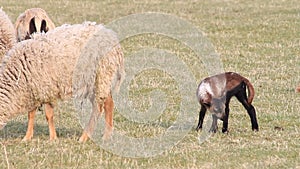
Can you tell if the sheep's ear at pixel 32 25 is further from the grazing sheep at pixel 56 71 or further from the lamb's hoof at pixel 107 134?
the lamb's hoof at pixel 107 134

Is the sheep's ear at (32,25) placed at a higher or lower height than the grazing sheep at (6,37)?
lower

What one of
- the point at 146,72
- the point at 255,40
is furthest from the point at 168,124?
the point at 255,40

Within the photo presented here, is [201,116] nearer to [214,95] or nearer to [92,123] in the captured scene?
[214,95]

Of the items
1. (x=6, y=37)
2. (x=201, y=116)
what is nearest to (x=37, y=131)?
(x=6, y=37)

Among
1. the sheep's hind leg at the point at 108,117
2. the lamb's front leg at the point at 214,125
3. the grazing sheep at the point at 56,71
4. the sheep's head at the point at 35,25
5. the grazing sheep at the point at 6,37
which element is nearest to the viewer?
the grazing sheep at the point at 56,71

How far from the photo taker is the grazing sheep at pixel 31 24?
14.0 metres

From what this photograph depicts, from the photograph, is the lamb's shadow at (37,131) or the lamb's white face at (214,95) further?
the lamb's shadow at (37,131)

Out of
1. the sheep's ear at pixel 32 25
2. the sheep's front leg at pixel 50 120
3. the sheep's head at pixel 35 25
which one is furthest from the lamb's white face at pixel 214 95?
the sheep's ear at pixel 32 25

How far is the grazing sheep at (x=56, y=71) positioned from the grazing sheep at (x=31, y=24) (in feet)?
13.5

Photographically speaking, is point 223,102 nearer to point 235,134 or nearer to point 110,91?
point 235,134

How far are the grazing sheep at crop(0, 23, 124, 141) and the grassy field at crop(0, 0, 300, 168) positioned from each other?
495 mm

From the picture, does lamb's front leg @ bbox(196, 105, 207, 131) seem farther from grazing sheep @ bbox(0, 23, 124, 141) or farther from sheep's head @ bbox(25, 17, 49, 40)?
sheep's head @ bbox(25, 17, 49, 40)

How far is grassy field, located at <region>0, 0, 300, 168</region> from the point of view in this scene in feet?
27.7

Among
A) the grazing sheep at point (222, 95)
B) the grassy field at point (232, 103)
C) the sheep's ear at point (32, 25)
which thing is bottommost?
the grassy field at point (232, 103)
